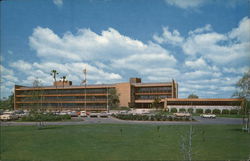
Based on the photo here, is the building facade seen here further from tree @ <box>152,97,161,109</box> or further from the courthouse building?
the courthouse building

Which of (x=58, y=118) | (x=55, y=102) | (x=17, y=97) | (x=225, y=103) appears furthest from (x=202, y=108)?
(x=17, y=97)

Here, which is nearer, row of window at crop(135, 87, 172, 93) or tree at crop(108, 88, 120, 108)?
tree at crop(108, 88, 120, 108)

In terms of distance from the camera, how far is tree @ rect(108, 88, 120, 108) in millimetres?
38516

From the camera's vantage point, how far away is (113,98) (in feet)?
127

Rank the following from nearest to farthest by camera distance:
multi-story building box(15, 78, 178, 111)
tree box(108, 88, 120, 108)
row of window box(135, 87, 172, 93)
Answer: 1. tree box(108, 88, 120, 108)
2. multi-story building box(15, 78, 178, 111)
3. row of window box(135, 87, 172, 93)

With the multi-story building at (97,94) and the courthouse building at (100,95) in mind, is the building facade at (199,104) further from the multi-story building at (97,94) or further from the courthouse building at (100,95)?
the multi-story building at (97,94)

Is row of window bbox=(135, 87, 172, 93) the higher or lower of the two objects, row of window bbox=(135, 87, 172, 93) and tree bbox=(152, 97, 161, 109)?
the higher

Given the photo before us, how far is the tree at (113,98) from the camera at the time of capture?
126ft

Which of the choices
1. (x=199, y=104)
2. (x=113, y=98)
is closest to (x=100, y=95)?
(x=113, y=98)

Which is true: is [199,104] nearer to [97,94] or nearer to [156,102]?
[156,102]

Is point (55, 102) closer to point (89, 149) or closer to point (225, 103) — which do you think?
point (225, 103)

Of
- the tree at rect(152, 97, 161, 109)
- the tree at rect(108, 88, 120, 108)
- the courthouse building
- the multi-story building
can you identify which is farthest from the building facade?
the tree at rect(108, 88, 120, 108)

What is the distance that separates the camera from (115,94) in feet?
128

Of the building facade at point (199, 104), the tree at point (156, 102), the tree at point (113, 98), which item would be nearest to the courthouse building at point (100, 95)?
the tree at point (156, 102)
